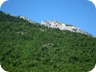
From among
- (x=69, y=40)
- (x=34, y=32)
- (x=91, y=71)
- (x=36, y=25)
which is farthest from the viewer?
(x=36, y=25)

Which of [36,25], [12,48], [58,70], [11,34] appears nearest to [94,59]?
[58,70]

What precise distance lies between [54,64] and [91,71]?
1.59 m

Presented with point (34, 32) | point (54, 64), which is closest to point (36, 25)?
point (34, 32)

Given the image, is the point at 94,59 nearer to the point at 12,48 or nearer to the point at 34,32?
the point at 12,48

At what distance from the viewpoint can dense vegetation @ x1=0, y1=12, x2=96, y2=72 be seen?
942cm

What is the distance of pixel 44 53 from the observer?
10484 mm

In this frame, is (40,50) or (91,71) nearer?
(91,71)

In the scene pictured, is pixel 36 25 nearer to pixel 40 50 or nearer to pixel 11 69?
pixel 40 50

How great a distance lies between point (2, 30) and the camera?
12547 millimetres

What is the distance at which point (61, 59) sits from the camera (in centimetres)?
1011

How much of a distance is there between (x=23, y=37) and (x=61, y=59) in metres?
2.69

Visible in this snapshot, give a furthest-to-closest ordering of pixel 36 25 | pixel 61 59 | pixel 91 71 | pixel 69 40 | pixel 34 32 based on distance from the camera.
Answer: pixel 36 25 → pixel 34 32 → pixel 69 40 → pixel 61 59 → pixel 91 71

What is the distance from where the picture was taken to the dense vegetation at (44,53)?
9416 millimetres

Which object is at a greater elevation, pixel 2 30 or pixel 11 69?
pixel 2 30
